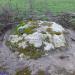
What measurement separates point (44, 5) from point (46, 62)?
6042 mm

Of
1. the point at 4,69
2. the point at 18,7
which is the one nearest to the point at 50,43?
the point at 4,69

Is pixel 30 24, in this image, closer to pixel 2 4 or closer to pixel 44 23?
pixel 44 23

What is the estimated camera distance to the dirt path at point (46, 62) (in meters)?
8.71

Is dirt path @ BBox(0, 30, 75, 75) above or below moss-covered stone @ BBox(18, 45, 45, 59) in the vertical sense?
below

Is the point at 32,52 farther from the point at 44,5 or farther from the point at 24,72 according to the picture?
the point at 44,5

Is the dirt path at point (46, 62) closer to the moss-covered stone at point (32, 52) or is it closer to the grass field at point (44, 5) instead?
the moss-covered stone at point (32, 52)

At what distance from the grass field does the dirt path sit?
4.52 meters

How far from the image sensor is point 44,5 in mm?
14633

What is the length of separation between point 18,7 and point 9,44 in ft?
13.8

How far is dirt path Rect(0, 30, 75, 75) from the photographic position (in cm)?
871

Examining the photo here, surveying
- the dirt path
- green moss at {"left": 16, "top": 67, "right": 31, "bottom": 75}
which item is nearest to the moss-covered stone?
the dirt path

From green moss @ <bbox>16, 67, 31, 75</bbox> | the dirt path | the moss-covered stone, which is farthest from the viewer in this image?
the moss-covered stone

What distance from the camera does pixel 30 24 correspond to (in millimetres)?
10773

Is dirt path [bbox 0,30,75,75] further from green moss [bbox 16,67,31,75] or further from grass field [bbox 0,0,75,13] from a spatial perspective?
grass field [bbox 0,0,75,13]
